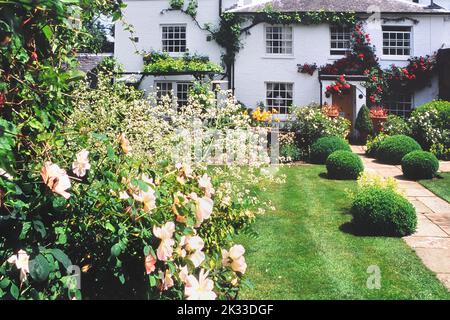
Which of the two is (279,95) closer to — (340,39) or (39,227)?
(340,39)

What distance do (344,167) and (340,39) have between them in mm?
10526

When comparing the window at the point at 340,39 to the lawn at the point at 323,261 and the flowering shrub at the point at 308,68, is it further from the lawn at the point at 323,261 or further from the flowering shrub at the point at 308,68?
the lawn at the point at 323,261

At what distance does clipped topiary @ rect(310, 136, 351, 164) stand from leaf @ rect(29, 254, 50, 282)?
43.2ft

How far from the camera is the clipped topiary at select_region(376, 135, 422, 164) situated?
14.3 metres

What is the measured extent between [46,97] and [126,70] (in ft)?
64.5

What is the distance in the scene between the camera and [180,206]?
2.47 m

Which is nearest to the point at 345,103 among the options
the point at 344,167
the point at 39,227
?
the point at 344,167

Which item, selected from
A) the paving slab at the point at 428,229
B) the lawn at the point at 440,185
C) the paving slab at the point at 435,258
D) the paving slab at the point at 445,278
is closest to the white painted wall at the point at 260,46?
the lawn at the point at 440,185

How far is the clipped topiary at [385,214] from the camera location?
23.5ft

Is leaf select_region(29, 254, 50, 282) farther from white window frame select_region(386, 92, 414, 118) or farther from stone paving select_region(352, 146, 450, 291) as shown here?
white window frame select_region(386, 92, 414, 118)

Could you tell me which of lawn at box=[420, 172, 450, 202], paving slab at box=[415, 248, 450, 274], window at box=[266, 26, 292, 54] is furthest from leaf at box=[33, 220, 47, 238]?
window at box=[266, 26, 292, 54]

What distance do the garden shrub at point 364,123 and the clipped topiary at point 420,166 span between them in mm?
6240
